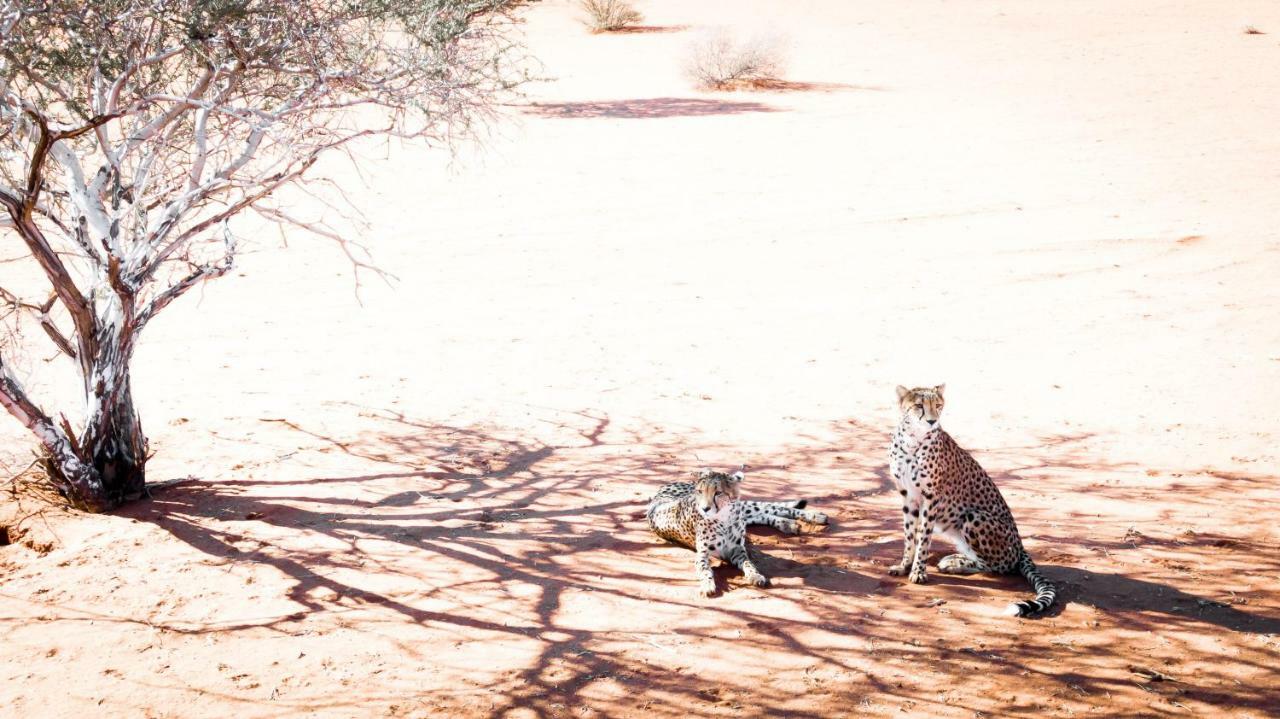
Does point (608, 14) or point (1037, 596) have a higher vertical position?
point (608, 14)

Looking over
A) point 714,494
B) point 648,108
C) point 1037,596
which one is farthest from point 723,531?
point 648,108

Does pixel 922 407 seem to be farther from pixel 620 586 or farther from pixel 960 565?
pixel 620 586

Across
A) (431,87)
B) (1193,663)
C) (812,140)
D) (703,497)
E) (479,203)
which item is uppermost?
(812,140)

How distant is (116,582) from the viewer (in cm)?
553

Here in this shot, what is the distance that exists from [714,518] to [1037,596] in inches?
62.2

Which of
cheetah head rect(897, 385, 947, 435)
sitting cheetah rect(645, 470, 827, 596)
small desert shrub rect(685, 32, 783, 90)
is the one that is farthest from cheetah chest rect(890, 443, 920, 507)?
small desert shrub rect(685, 32, 783, 90)

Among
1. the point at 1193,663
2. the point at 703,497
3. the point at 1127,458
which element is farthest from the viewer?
the point at 1127,458

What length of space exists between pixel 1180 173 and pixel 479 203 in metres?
10.4

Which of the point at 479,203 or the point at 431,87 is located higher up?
the point at 479,203

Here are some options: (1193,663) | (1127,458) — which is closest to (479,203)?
(1127,458)

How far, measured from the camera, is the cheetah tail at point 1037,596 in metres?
4.86

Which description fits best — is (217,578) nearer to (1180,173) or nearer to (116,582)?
(116,582)

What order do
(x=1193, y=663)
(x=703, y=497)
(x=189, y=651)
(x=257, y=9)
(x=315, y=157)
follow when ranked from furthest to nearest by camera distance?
1. (x=315, y=157)
2. (x=257, y=9)
3. (x=703, y=497)
4. (x=189, y=651)
5. (x=1193, y=663)

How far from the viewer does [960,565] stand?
214 inches
